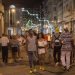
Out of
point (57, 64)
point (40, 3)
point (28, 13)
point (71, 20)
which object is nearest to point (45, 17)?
point (40, 3)

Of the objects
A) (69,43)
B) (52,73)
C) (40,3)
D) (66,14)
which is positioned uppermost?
(40,3)

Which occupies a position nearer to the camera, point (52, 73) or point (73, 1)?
point (52, 73)

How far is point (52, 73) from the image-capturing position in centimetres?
1524

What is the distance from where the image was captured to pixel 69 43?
→ 15.8m

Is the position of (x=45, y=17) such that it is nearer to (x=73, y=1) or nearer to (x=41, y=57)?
(x=73, y=1)

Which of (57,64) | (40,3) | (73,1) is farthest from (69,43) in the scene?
(40,3)

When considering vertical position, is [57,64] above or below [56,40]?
below

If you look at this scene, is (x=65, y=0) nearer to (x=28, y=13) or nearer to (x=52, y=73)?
(x=52, y=73)

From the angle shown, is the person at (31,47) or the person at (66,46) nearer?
the person at (31,47)

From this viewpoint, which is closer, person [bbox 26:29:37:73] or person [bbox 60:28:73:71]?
person [bbox 26:29:37:73]

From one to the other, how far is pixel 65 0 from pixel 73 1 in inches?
347

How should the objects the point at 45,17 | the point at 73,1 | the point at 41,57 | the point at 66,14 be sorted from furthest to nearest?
the point at 45,17
the point at 66,14
the point at 73,1
the point at 41,57

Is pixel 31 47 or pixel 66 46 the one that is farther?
pixel 66 46

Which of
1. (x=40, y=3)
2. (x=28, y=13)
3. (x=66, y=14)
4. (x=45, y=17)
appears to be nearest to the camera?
(x=66, y=14)
